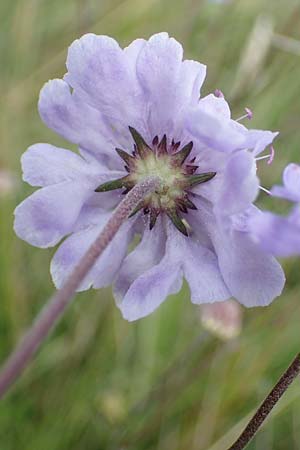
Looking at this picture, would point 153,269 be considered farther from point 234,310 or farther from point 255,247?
point 234,310

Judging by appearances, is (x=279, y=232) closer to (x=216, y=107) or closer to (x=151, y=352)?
(x=216, y=107)

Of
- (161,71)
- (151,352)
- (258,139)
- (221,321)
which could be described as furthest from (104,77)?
(151,352)

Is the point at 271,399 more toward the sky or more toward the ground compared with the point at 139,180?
more toward the ground

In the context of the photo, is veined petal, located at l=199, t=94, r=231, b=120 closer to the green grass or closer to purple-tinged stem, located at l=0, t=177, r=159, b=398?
purple-tinged stem, located at l=0, t=177, r=159, b=398

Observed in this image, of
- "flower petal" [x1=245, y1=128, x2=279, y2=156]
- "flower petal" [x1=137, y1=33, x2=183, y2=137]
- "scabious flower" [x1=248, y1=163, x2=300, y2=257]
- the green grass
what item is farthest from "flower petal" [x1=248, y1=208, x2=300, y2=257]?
the green grass

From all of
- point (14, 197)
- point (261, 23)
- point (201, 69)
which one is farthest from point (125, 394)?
point (201, 69)

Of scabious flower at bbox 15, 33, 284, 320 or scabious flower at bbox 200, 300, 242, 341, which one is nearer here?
scabious flower at bbox 15, 33, 284, 320

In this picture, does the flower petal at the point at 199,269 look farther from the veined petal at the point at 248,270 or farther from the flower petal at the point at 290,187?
the flower petal at the point at 290,187
